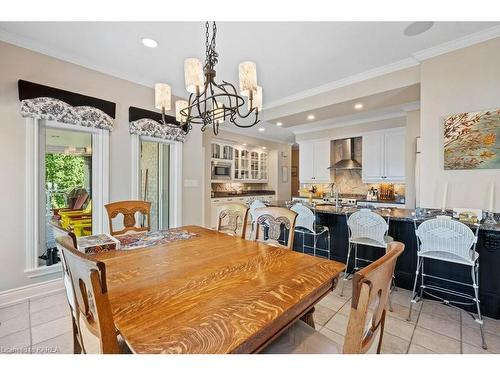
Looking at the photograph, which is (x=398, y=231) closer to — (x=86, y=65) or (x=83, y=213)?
(x=83, y=213)

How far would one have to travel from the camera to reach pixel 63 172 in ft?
9.35

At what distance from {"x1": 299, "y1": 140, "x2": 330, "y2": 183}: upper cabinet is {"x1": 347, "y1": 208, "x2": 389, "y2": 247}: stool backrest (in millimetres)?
3517

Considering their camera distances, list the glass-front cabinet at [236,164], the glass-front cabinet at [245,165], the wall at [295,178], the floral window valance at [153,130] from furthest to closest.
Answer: the wall at [295,178], the glass-front cabinet at [245,165], the glass-front cabinet at [236,164], the floral window valance at [153,130]

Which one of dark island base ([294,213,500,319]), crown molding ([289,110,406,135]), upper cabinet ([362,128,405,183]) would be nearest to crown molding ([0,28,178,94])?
dark island base ([294,213,500,319])

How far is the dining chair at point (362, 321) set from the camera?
0.69 m

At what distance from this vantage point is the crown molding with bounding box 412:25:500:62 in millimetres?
2254

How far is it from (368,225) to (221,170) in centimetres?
424

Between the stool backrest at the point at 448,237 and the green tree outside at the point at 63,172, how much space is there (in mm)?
3872

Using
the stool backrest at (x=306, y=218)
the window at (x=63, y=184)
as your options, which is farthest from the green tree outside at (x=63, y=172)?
the stool backrest at (x=306, y=218)

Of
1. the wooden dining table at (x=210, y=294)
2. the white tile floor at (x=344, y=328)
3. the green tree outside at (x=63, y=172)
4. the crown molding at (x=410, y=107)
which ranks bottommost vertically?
the white tile floor at (x=344, y=328)

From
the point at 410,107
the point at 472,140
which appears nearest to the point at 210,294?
the point at 472,140

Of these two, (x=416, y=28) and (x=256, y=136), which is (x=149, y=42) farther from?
(x=256, y=136)

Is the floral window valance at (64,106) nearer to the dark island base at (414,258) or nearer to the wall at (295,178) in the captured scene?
the dark island base at (414,258)
